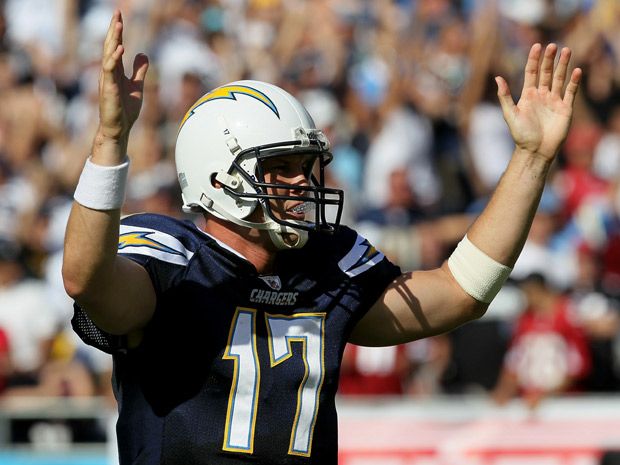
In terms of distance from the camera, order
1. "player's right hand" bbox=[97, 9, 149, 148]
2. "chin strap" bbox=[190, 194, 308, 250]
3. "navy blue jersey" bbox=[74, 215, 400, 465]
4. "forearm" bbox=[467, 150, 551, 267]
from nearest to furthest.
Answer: "player's right hand" bbox=[97, 9, 149, 148], "navy blue jersey" bbox=[74, 215, 400, 465], "chin strap" bbox=[190, 194, 308, 250], "forearm" bbox=[467, 150, 551, 267]

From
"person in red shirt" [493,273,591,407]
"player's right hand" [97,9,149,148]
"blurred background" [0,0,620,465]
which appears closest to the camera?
"player's right hand" [97,9,149,148]

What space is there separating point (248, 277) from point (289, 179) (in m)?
0.31

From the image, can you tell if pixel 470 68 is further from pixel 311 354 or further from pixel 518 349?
pixel 311 354

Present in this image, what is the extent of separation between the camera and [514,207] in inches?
133

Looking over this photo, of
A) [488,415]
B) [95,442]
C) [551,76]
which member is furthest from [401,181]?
[551,76]

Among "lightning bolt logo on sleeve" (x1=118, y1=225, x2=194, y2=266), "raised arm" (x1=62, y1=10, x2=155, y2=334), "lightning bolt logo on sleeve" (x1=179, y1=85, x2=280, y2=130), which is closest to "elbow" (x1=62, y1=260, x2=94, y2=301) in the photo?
"raised arm" (x1=62, y1=10, x2=155, y2=334)

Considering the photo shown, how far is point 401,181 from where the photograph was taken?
333 inches

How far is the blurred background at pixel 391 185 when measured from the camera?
6750 mm

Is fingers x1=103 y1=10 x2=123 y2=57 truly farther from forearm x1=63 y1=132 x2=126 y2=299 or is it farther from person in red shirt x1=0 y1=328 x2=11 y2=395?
person in red shirt x1=0 y1=328 x2=11 y2=395

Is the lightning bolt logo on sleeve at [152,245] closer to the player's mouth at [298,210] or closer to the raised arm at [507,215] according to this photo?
the player's mouth at [298,210]

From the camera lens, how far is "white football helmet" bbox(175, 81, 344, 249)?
3.27 metres

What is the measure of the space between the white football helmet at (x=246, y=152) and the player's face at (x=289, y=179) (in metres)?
0.03

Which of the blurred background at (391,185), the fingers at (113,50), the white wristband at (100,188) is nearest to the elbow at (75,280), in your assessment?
the white wristband at (100,188)

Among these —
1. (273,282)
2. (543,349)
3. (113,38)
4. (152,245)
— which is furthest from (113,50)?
(543,349)
